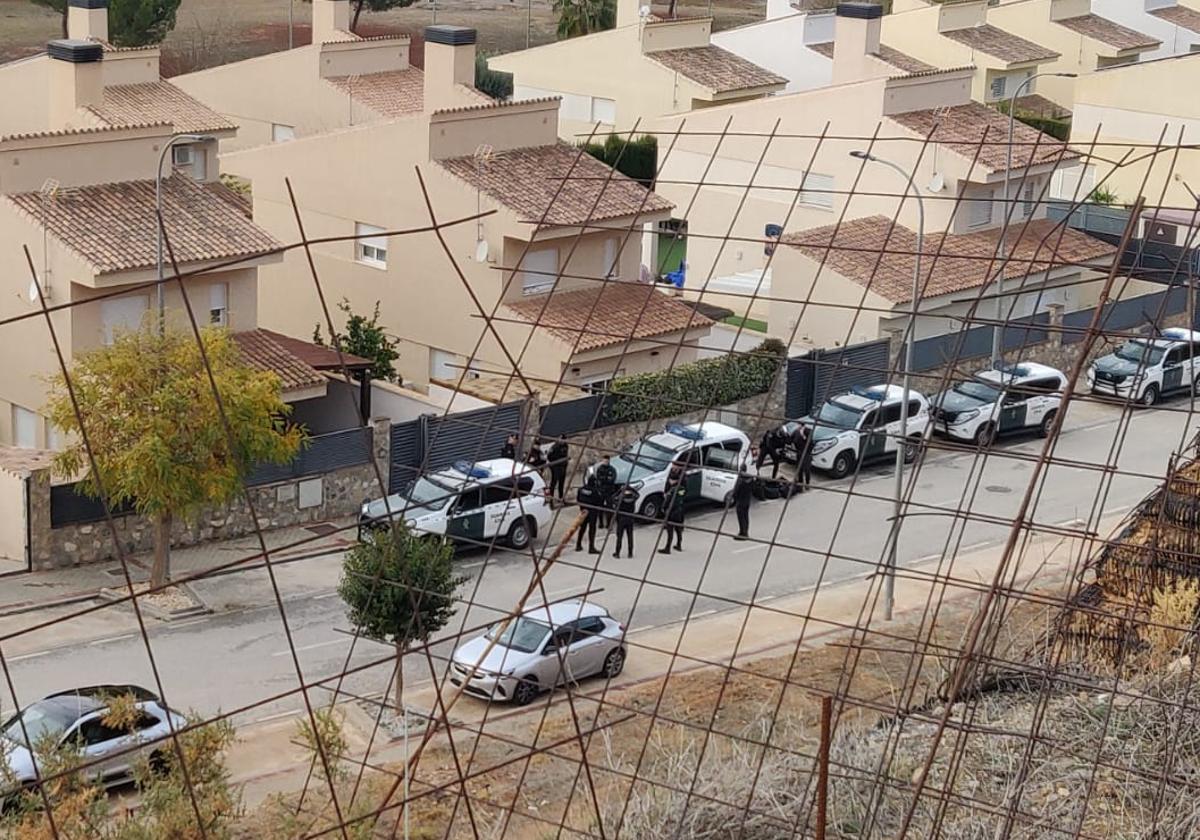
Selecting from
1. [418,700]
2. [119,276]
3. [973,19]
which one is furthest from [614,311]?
[973,19]

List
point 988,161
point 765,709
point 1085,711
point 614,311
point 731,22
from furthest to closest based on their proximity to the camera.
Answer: point 731,22
point 988,161
point 614,311
point 765,709
point 1085,711

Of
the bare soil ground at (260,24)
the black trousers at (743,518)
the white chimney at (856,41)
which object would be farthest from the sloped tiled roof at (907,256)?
the bare soil ground at (260,24)

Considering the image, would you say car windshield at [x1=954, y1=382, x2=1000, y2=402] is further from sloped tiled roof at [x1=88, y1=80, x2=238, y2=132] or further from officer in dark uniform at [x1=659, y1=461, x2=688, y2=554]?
sloped tiled roof at [x1=88, y1=80, x2=238, y2=132]

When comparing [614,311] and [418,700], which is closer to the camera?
[418,700]

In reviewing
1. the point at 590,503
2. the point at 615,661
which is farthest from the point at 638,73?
the point at 615,661

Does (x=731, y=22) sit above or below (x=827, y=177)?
below

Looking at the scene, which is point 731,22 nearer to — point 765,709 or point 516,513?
point 516,513

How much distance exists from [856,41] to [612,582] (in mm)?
15834

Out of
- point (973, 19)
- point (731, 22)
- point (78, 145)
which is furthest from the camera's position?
point (731, 22)

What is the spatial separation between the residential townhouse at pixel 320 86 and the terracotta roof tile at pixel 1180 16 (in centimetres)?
2269

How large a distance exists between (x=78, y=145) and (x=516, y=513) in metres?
6.90

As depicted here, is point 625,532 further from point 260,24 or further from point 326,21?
point 260,24

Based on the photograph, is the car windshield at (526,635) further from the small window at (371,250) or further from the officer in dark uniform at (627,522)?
the small window at (371,250)

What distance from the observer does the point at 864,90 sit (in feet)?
105
